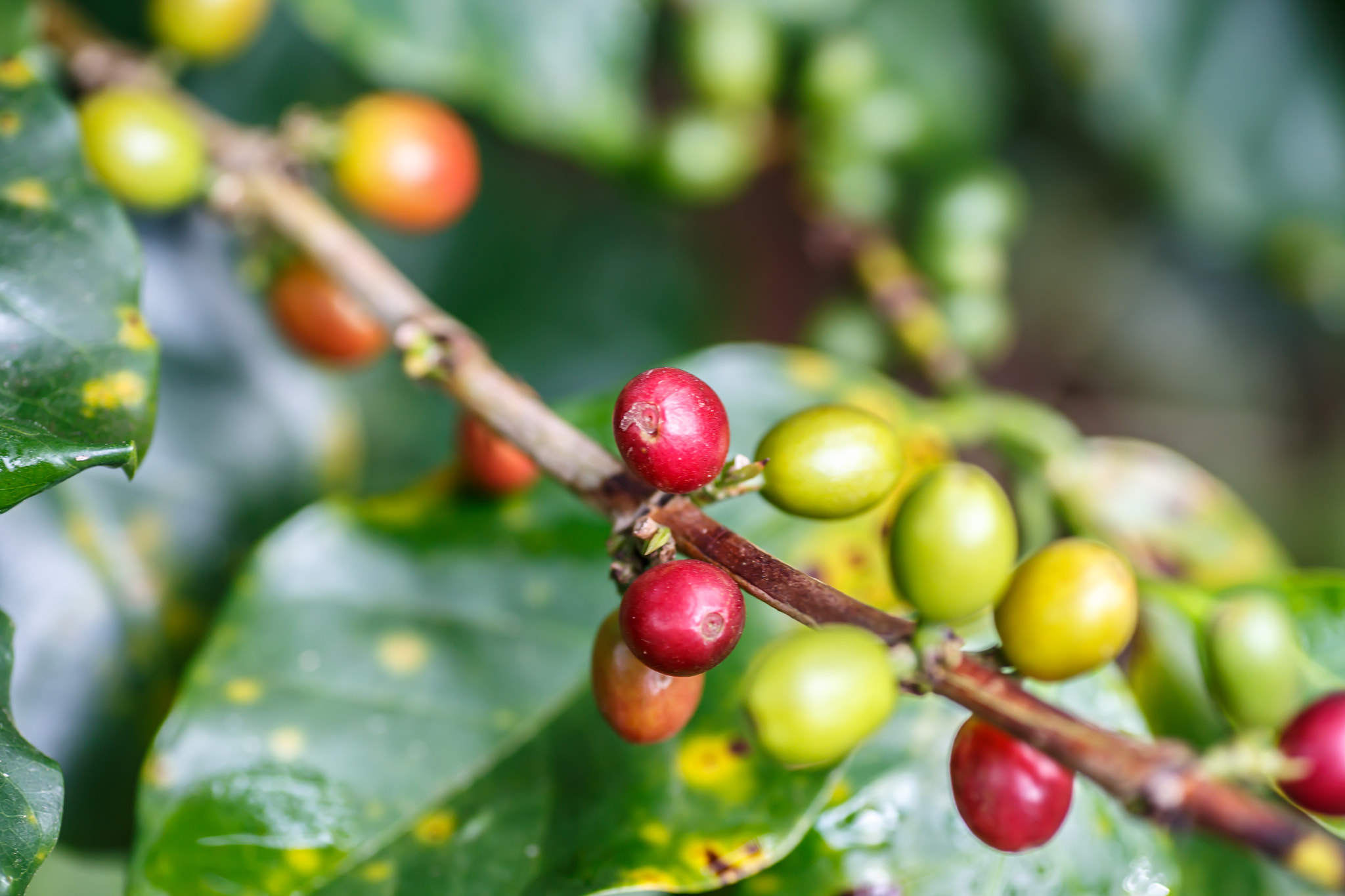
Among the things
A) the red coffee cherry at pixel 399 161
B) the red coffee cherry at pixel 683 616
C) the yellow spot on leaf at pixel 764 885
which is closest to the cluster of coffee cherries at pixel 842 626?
the red coffee cherry at pixel 683 616

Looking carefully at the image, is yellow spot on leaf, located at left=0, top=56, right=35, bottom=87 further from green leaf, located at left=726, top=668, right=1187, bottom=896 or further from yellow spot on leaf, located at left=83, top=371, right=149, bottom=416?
green leaf, located at left=726, top=668, right=1187, bottom=896

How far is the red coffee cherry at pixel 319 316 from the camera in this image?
0.80m

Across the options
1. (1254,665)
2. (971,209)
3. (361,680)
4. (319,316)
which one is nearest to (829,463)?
(1254,665)

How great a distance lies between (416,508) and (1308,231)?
3.50ft

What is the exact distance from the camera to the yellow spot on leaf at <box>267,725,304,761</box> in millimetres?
642

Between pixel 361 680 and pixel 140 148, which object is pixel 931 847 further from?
pixel 140 148

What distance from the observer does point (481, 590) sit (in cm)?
74

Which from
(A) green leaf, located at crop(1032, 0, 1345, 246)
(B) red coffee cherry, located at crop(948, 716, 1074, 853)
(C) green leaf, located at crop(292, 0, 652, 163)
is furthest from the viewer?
(A) green leaf, located at crop(1032, 0, 1345, 246)

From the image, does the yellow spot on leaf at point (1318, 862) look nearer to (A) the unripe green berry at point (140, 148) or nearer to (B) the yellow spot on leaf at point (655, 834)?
(B) the yellow spot on leaf at point (655, 834)

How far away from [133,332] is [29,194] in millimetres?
116

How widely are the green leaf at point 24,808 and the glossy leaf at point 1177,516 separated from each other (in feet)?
2.78

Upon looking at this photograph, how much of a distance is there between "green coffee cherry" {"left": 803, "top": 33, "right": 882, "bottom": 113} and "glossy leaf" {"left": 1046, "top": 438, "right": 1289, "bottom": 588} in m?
0.42

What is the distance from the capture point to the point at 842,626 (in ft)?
1.38

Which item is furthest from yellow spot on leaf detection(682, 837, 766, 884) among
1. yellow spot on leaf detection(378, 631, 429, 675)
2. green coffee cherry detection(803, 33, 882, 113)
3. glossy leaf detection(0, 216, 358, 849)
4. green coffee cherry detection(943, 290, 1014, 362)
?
green coffee cherry detection(803, 33, 882, 113)
